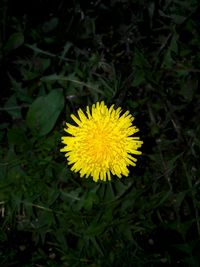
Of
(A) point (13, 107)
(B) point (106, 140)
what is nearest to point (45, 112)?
(A) point (13, 107)

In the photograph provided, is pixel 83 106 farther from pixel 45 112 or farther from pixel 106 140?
pixel 106 140

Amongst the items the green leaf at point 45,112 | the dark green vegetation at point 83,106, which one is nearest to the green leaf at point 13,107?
the dark green vegetation at point 83,106

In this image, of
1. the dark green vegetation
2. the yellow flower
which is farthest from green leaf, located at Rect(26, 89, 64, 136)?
the yellow flower

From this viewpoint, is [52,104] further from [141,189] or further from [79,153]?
[141,189]

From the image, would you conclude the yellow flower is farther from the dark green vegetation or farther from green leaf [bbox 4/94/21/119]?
green leaf [bbox 4/94/21/119]

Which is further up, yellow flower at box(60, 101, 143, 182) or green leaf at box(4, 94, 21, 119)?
green leaf at box(4, 94, 21, 119)

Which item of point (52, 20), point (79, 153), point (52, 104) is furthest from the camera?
point (52, 20)

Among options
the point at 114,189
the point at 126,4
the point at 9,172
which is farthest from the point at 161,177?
the point at 126,4
